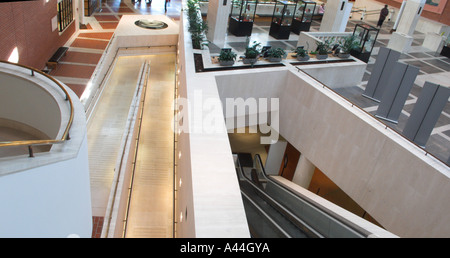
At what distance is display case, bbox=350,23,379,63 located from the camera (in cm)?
1330

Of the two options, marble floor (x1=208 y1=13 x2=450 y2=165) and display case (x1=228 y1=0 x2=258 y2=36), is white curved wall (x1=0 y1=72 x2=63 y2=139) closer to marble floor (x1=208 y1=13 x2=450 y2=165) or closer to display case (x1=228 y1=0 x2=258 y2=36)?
marble floor (x1=208 y1=13 x2=450 y2=165)

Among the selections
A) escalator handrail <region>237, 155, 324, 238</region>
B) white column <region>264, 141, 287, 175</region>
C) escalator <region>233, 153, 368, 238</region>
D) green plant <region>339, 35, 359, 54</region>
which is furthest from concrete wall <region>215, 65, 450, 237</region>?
green plant <region>339, 35, 359, 54</region>

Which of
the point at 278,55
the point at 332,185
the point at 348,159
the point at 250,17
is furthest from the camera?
the point at 250,17

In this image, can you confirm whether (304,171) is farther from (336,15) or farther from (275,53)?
(336,15)

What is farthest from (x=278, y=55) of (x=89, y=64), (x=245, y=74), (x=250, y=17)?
(x=89, y=64)

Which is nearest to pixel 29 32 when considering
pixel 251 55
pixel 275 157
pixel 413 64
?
pixel 251 55

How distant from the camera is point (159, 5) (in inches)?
940

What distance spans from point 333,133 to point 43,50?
10829 mm

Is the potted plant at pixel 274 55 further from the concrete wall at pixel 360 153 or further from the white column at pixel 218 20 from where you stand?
the white column at pixel 218 20

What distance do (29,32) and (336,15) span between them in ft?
41.7

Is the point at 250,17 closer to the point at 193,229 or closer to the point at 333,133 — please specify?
the point at 333,133

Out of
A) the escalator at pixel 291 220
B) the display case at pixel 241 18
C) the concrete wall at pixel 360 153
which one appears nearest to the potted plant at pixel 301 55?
the concrete wall at pixel 360 153

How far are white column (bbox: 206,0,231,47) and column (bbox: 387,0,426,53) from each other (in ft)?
28.7

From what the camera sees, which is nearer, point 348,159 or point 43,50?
point 348,159
